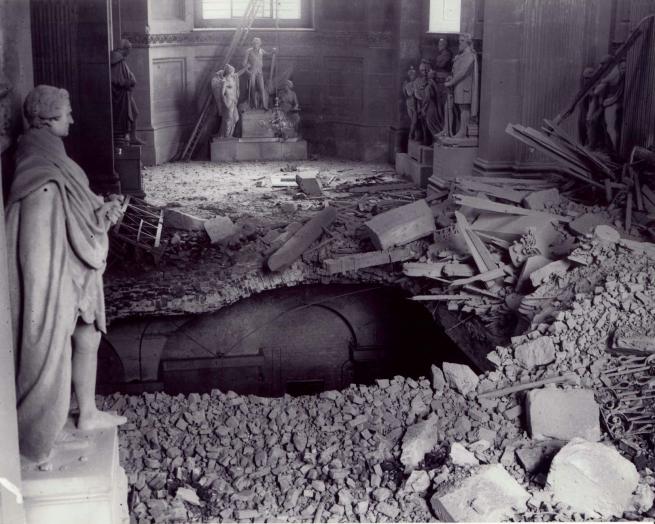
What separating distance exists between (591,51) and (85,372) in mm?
10690

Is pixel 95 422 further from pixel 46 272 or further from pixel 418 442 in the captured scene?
pixel 418 442

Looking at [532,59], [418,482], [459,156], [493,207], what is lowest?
[418,482]

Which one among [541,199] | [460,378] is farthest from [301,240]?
[460,378]

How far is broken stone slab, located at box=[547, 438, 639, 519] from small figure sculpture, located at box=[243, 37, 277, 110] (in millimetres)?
14534

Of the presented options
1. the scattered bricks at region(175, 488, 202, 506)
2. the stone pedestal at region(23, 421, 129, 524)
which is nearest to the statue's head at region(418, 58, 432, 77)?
the scattered bricks at region(175, 488, 202, 506)

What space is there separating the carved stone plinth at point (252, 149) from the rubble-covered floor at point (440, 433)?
10.4 meters

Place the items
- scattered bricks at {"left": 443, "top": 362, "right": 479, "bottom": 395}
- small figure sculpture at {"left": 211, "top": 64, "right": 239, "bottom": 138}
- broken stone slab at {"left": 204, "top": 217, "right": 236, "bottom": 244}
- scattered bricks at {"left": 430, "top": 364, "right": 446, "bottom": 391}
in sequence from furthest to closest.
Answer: small figure sculpture at {"left": 211, "top": 64, "right": 239, "bottom": 138}
broken stone slab at {"left": 204, "top": 217, "right": 236, "bottom": 244}
scattered bricks at {"left": 430, "top": 364, "right": 446, "bottom": 391}
scattered bricks at {"left": 443, "top": 362, "right": 479, "bottom": 395}

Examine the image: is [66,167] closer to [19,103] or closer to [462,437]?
[19,103]

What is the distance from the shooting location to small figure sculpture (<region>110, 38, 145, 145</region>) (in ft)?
49.4

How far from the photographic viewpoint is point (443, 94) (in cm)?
1670

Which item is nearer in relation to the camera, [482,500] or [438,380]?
[482,500]

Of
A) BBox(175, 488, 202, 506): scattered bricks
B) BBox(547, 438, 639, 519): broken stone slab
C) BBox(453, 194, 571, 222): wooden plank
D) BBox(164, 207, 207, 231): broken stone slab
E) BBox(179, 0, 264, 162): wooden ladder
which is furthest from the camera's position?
BBox(179, 0, 264, 162): wooden ladder

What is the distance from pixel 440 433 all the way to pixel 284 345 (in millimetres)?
6457

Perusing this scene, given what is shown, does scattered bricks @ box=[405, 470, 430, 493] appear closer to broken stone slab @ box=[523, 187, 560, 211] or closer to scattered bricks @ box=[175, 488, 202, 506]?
scattered bricks @ box=[175, 488, 202, 506]
